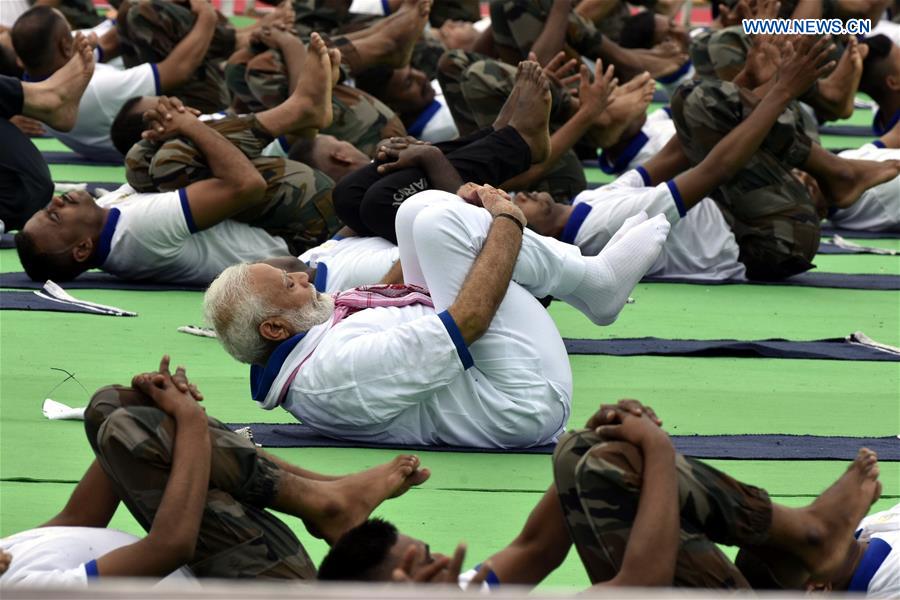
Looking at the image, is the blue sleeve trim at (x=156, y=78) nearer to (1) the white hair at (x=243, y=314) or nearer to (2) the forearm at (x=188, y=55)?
(2) the forearm at (x=188, y=55)

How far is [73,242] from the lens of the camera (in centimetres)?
412

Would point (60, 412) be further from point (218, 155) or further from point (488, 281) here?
point (218, 155)

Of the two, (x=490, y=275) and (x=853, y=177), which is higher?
(x=490, y=275)

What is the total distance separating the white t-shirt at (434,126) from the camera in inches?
231

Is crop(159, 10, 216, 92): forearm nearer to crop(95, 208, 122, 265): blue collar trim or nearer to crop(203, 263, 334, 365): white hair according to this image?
crop(95, 208, 122, 265): blue collar trim

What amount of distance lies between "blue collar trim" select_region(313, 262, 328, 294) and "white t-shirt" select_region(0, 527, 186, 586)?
1461 mm

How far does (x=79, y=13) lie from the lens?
25.2ft

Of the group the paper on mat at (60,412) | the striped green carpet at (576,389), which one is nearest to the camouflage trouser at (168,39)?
the striped green carpet at (576,389)

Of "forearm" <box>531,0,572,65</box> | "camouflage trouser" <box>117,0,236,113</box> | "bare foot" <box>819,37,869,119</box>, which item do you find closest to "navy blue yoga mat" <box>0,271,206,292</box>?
"camouflage trouser" <box>117,0,236,113</box>

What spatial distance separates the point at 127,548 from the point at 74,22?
611cm

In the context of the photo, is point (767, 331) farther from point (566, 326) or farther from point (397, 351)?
point (397, 351)

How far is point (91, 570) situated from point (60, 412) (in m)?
1.11

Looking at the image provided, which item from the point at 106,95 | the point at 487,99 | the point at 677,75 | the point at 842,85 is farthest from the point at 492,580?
the point at 677,75

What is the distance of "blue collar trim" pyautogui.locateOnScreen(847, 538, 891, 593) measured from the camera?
2.19m
